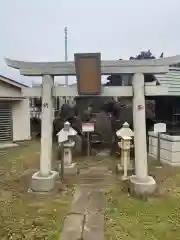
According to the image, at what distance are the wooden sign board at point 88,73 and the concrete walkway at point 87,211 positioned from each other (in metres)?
2.58

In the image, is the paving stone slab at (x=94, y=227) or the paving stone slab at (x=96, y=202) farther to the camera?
the paving stone slab at (x=96, y=202)

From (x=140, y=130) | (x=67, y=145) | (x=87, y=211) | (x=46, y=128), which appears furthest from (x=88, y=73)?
(x=87, y=211)

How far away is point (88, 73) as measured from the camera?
23.7ft

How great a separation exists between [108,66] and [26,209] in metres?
4.02

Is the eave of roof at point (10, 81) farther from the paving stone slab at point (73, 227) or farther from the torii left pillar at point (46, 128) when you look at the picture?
the paving stone slab at point (73, 227)

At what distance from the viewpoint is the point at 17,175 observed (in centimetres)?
898

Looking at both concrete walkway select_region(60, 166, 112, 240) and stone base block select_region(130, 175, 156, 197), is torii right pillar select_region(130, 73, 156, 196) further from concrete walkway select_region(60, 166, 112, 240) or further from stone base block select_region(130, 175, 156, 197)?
concrete walkway select_region(60, 166, 112, 240)

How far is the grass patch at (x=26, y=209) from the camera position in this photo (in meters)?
4.82

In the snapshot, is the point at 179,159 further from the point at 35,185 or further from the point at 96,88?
the point at 35,185

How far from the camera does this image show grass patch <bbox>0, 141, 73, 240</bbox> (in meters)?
4.82

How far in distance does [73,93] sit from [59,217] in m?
3.35

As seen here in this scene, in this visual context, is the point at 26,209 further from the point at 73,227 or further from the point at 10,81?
the point at 10,81

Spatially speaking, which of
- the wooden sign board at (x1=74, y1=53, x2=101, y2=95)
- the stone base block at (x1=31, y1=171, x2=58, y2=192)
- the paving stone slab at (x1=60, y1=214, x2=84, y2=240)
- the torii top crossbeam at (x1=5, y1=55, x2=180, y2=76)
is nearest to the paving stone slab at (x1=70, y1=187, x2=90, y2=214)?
the paving stone slab at (x1=60, y1=214, x2=84, y2=240)

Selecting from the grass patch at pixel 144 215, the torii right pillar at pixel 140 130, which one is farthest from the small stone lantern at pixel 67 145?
the torii right pillar at pixel 140 130
